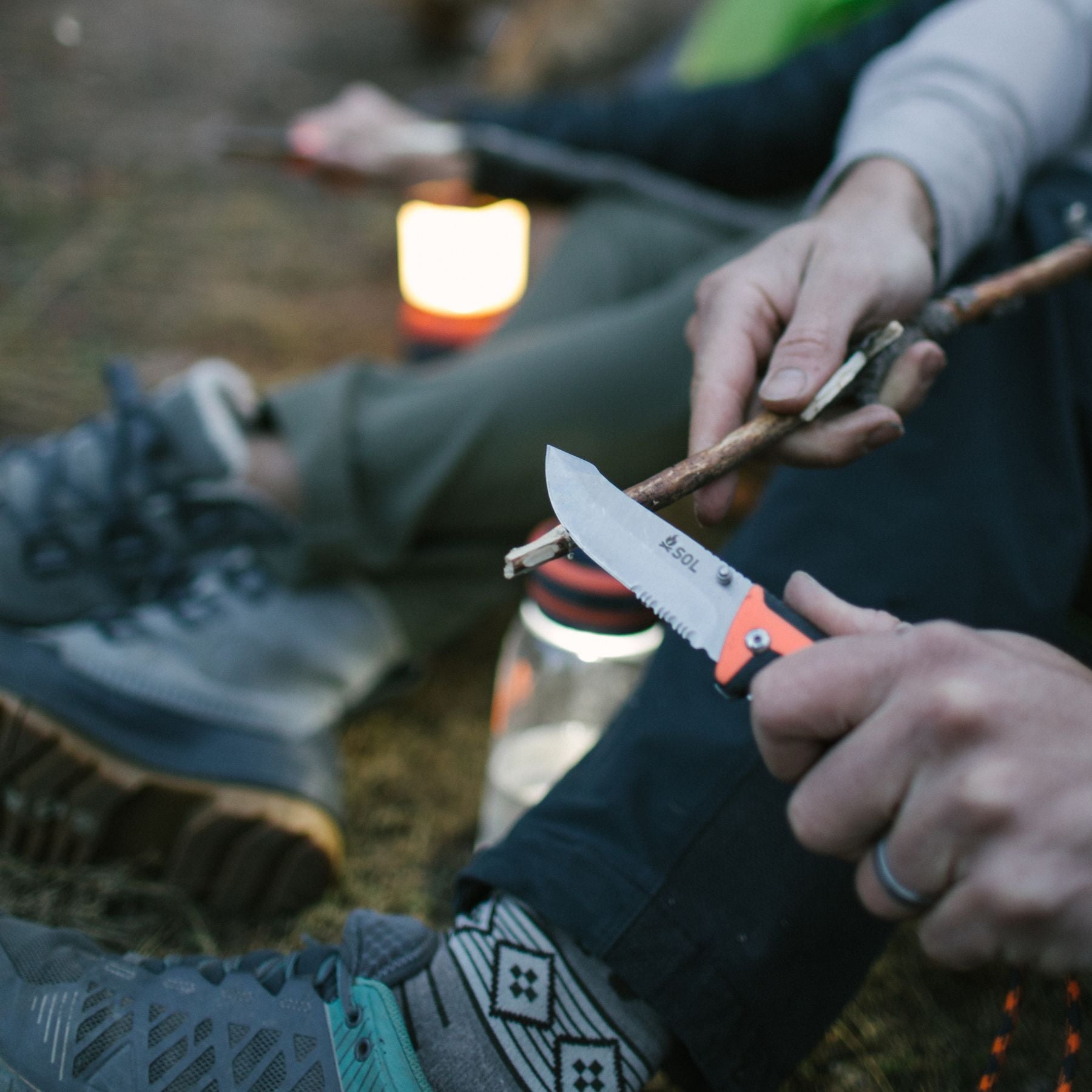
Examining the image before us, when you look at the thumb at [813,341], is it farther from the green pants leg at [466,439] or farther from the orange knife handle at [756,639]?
the green pants leg at [466,439]

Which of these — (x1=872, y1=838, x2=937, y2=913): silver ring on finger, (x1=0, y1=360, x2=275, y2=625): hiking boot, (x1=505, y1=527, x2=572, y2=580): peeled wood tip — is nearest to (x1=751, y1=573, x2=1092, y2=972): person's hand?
(x1=872, y1=838, x2=937, y2=913): silver ring on finger

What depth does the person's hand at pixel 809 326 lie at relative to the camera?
2.01 ft

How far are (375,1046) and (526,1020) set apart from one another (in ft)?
0.34

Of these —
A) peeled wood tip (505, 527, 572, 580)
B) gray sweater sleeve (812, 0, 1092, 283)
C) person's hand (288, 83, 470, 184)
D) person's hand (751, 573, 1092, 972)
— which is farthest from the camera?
person's hand (288, 83, 470, 184)

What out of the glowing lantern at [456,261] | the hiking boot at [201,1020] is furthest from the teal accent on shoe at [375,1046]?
the glowing lantern at [456,261]

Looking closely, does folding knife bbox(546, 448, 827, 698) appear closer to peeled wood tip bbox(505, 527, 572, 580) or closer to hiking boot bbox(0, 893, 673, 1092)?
peeled wood tip bbox(505, 527, 572, 580)

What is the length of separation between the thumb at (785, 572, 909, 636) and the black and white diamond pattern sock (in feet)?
0.98

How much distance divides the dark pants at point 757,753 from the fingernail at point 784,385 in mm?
176

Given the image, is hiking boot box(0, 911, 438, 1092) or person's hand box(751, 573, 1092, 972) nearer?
person's hand box(751, 573, 1092, 972)

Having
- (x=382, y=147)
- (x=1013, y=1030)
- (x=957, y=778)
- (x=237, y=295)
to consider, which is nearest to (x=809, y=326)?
(x=957, y=778)

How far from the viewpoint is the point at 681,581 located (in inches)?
20.8

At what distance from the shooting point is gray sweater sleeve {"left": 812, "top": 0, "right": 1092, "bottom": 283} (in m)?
0.80

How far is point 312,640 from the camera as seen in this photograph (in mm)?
1110

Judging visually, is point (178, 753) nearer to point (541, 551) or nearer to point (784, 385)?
point (541, 551)
